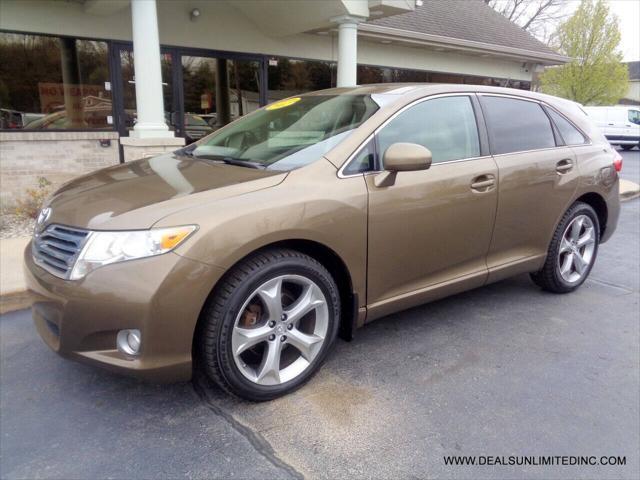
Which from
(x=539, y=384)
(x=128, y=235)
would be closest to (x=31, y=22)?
(x=128, y=235)

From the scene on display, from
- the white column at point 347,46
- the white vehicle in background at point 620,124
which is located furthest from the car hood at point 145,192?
the white vehicle in background at point 620,124

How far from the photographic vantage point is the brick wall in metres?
7.46

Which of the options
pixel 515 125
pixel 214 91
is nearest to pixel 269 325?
pixel 515 125

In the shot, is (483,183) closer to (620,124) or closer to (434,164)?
(434,164)

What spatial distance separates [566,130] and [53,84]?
7388mm

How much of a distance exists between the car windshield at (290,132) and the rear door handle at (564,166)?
1.70m

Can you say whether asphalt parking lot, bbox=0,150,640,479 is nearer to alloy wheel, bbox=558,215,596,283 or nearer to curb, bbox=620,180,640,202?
alloy wheel, bbox=558,215,596,283

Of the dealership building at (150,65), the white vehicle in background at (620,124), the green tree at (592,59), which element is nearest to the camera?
the dealership building at (150,65)

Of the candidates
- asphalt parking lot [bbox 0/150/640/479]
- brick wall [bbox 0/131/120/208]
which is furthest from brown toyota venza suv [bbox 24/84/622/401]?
brick wall [bbox 0/131/120/208]

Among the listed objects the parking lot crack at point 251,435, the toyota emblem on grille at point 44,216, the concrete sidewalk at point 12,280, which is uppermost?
the toyota emblem on grille at point 44,216

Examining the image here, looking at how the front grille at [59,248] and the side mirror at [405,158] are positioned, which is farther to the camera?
the side mirror at [405,158]

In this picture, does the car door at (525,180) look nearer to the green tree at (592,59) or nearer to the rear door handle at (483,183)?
the rear door handle at (483,183)

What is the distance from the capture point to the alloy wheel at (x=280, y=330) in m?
2.52

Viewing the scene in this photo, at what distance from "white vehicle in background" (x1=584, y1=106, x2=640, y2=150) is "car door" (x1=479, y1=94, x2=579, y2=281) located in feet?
71.1
